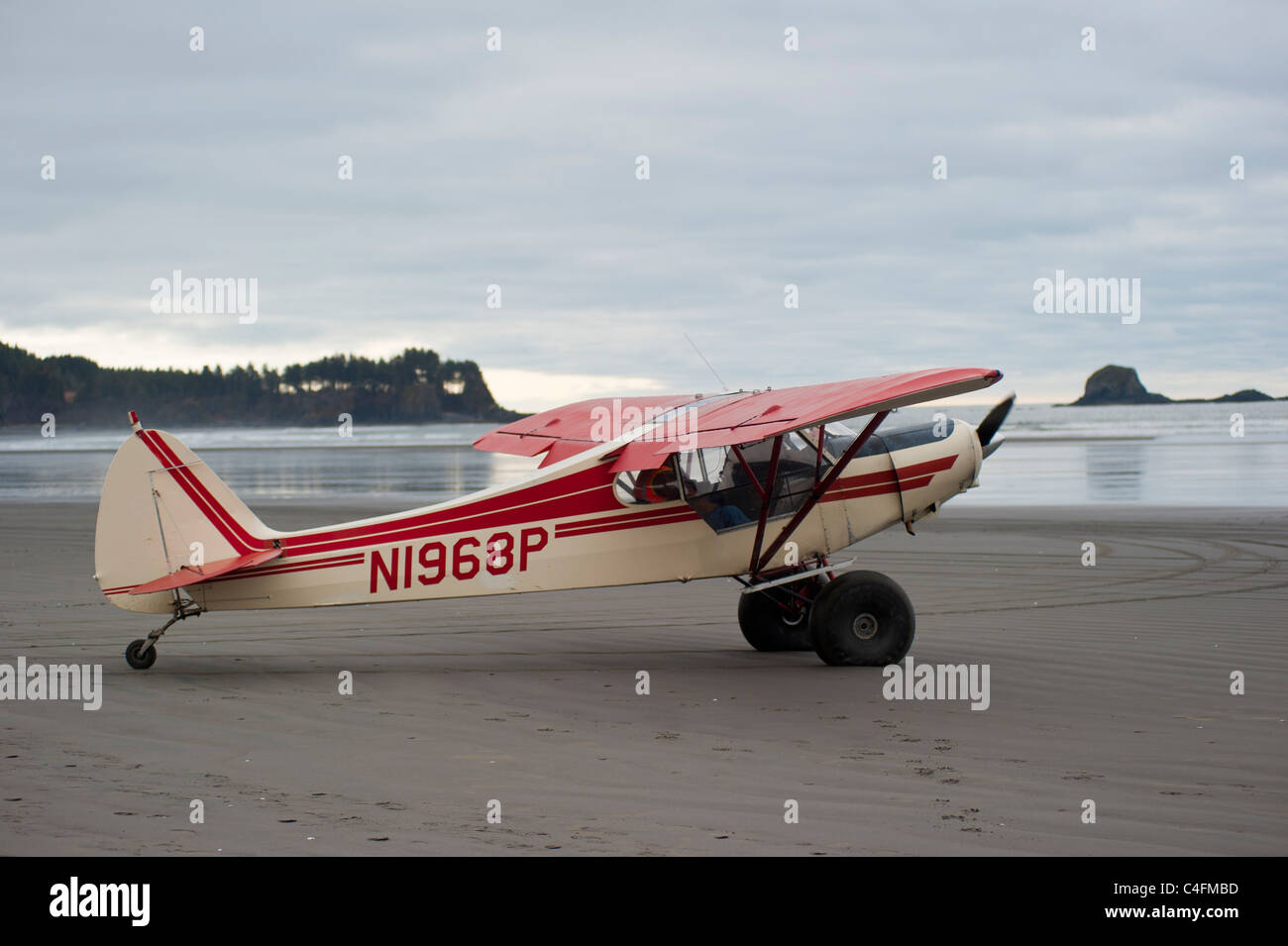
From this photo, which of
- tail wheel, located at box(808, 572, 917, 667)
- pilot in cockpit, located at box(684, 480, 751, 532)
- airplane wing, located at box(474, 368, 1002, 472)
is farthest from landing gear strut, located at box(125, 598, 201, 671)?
tail wheel, located at box(808, 572, 917, 667)

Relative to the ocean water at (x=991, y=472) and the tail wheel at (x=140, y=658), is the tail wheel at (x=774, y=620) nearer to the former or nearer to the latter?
the ocean water at (x=991, y=472)

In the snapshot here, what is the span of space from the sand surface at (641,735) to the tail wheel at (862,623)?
0.16m

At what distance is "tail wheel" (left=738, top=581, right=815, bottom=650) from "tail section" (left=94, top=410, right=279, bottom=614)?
389cm

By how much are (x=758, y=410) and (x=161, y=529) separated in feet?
14.8

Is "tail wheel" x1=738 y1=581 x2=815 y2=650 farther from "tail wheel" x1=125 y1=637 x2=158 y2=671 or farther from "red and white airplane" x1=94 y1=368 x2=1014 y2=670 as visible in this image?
"tail wheel" x1=125 y1=637 x2=158 y2=671

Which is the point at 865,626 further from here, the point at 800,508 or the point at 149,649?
the point at 149,649

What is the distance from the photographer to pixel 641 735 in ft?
22.3

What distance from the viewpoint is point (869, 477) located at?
9.54 meters

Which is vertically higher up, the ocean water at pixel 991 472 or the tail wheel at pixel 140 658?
the ocean water at pixel 991 472

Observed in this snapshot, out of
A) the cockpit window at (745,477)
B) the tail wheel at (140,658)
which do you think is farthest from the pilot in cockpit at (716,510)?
the tail wheel at (140,658)

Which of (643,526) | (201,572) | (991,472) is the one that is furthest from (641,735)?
(991,472)

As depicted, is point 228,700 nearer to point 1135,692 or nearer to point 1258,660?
point 1135,692

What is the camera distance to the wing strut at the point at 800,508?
9.08 m
